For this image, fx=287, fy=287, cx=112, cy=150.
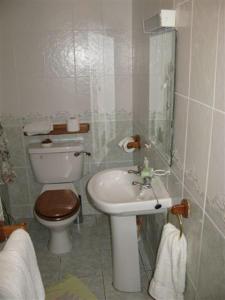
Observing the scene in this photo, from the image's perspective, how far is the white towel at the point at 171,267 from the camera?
1361 millimetres

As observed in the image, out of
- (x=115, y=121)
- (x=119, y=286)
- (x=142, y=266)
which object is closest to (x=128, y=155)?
(x=115, y=121)

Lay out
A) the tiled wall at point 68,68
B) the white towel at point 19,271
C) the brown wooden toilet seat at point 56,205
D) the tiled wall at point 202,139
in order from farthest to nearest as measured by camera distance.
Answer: the tiled wall at point 68,68 → the brown wooden toilet seat at point 56,205 → the tiled wall at point 202,139 → the white towel at point 19,271

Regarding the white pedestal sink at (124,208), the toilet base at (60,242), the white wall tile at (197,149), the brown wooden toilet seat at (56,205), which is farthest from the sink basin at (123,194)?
the toilet base at (60,242)

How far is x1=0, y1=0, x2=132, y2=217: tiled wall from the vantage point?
2.33m

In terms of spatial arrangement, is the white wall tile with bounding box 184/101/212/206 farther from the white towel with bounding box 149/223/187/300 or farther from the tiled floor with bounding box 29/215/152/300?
the tiled floor with bounding box 29/215/152/300

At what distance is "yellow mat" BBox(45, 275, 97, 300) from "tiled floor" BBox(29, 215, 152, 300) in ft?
0.13

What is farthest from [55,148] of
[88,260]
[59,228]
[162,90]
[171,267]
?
[171,267]

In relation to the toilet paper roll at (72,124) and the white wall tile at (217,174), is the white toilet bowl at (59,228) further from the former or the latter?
the white wall tile at (217,174)

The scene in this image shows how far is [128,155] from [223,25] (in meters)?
1.91

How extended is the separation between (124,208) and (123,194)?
395 millimetres

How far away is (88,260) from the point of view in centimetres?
235

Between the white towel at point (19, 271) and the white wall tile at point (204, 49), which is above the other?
the white wall tile at point (204, 49)

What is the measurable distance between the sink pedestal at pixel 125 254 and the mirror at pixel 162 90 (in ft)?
1.67

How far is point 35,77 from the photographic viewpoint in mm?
2459
